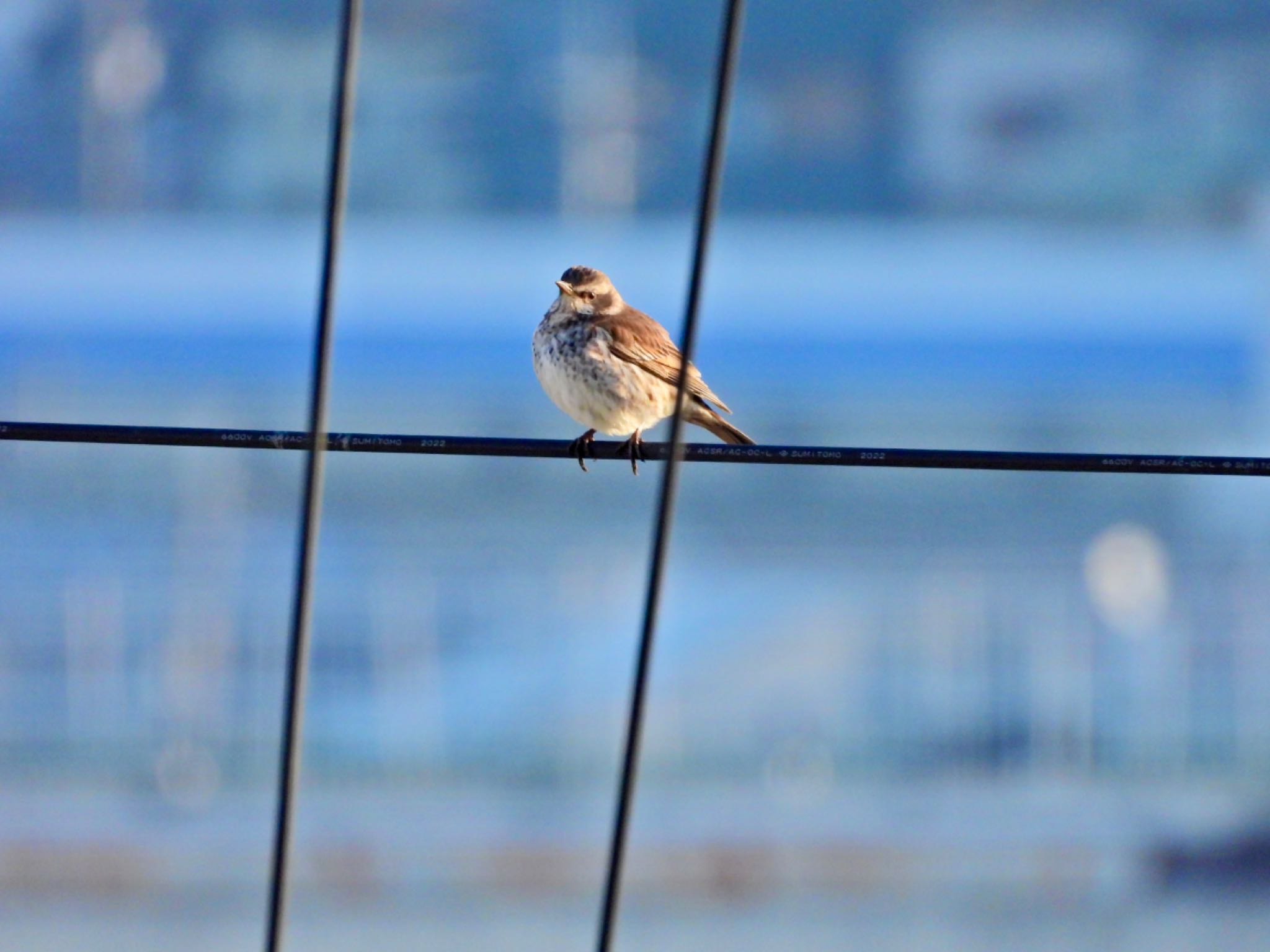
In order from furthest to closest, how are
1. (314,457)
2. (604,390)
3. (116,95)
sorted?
(116,95), (604,390), (314,457)

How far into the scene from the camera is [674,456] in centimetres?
201

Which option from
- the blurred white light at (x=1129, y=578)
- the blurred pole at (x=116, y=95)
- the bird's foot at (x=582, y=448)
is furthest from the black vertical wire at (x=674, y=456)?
the blurred white light at (x=1129, y=578)

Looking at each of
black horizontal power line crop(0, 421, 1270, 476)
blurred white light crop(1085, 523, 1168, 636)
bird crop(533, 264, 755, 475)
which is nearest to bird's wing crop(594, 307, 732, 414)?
bird crop(533, 264, 755, 475)

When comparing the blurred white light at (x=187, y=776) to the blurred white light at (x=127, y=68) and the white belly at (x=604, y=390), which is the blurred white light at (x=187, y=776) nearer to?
the blurred white light at (x=127, y=68)

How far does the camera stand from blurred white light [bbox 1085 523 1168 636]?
25938 millimetres

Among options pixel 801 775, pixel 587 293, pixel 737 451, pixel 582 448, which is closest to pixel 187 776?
pixel 801 775

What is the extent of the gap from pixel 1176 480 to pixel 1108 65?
707cm

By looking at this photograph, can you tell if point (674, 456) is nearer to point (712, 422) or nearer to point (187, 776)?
point (712, 422)

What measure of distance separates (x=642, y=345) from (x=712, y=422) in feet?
1.11

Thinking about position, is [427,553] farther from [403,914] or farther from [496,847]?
[403,914]

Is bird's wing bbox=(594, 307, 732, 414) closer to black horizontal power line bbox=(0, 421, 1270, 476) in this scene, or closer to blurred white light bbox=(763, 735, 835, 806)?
black horizontal power line bbox=(0, 421, 1270, 476)

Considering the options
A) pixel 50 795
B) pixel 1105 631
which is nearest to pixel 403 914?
pixel 50 795

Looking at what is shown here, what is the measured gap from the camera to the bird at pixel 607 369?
13.5 ft

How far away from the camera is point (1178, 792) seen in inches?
1061
